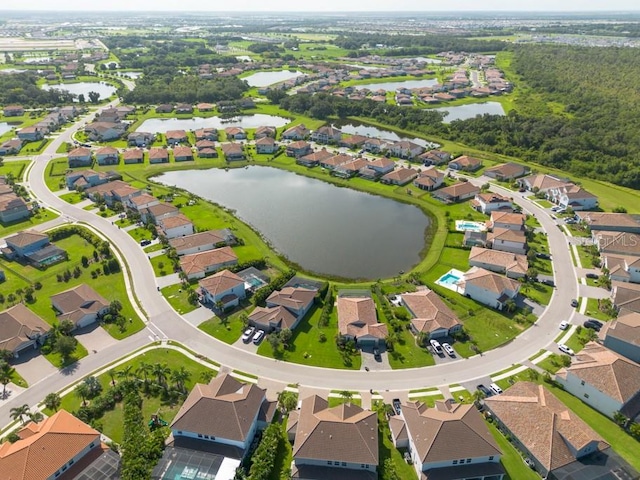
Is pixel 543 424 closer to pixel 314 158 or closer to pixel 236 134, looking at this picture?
pixel 314 158

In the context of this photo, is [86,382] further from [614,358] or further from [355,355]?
[614,358]

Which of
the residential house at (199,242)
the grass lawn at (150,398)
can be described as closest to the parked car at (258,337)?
the grass lawn at (150,398)

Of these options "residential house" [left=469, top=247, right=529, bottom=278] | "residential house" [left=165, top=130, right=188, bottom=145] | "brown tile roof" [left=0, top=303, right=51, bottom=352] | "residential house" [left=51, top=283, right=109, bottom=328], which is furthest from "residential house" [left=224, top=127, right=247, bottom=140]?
"brown tile roof" [left=0, top=303, right=51, bottom=352]

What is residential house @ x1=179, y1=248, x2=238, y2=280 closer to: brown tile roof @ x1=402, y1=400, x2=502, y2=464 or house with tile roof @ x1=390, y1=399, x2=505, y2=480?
brown tile roof @ x1=402, y1=400, x2=502, y2=464

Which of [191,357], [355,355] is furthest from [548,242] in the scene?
[191,357]

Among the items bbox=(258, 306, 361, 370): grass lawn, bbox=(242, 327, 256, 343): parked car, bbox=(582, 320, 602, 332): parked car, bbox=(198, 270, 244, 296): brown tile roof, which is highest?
bbox=(198, 270, 244, 296): brown tile roof

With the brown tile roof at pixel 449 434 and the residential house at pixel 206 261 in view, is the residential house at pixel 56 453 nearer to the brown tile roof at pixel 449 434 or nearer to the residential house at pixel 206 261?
the brown tile roof at pixel 449 434
